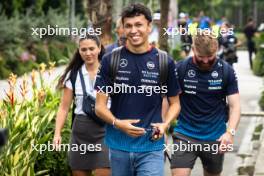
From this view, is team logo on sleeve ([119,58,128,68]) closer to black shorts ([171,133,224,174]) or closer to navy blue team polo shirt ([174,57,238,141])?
navy blue team polo shirt ([174,57,238,141])

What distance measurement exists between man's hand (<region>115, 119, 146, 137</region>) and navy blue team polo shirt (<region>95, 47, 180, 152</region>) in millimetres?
103

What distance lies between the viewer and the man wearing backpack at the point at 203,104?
17.8 feet

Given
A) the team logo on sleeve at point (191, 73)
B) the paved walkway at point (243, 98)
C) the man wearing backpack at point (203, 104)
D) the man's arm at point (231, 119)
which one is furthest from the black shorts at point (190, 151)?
the paved walkway at point (243, 98)

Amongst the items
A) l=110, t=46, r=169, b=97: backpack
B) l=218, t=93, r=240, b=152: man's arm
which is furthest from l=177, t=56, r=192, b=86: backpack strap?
l=110, t=46, r=169, b=97: backpack

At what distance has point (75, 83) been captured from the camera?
5.74m

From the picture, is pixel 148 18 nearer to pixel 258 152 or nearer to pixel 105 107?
pixel 105 107

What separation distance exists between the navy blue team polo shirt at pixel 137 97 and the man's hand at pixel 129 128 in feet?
0.34

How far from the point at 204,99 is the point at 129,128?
121 cm

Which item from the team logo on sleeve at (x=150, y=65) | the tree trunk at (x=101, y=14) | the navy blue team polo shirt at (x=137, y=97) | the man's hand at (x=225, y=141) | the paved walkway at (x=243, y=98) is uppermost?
the tree trunk at (x=101, y=14)

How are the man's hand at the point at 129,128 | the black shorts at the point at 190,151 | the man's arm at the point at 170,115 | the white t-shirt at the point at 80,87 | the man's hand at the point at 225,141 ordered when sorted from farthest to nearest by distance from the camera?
the white t-shirt at the point at 80,87
the black shorts at the point at 190,151
the man's hand at the point at 225,141
the man's arm at the point at 170,115
the man's hand at the point at 129,128

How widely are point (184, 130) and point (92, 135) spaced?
30.4 inches

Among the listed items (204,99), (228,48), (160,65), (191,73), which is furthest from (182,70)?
(228,48)

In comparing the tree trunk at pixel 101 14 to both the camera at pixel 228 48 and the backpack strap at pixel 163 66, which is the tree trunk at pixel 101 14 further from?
the camera at pixel 228 48

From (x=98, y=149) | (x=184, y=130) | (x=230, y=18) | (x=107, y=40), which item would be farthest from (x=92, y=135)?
(x=230, y=18)
